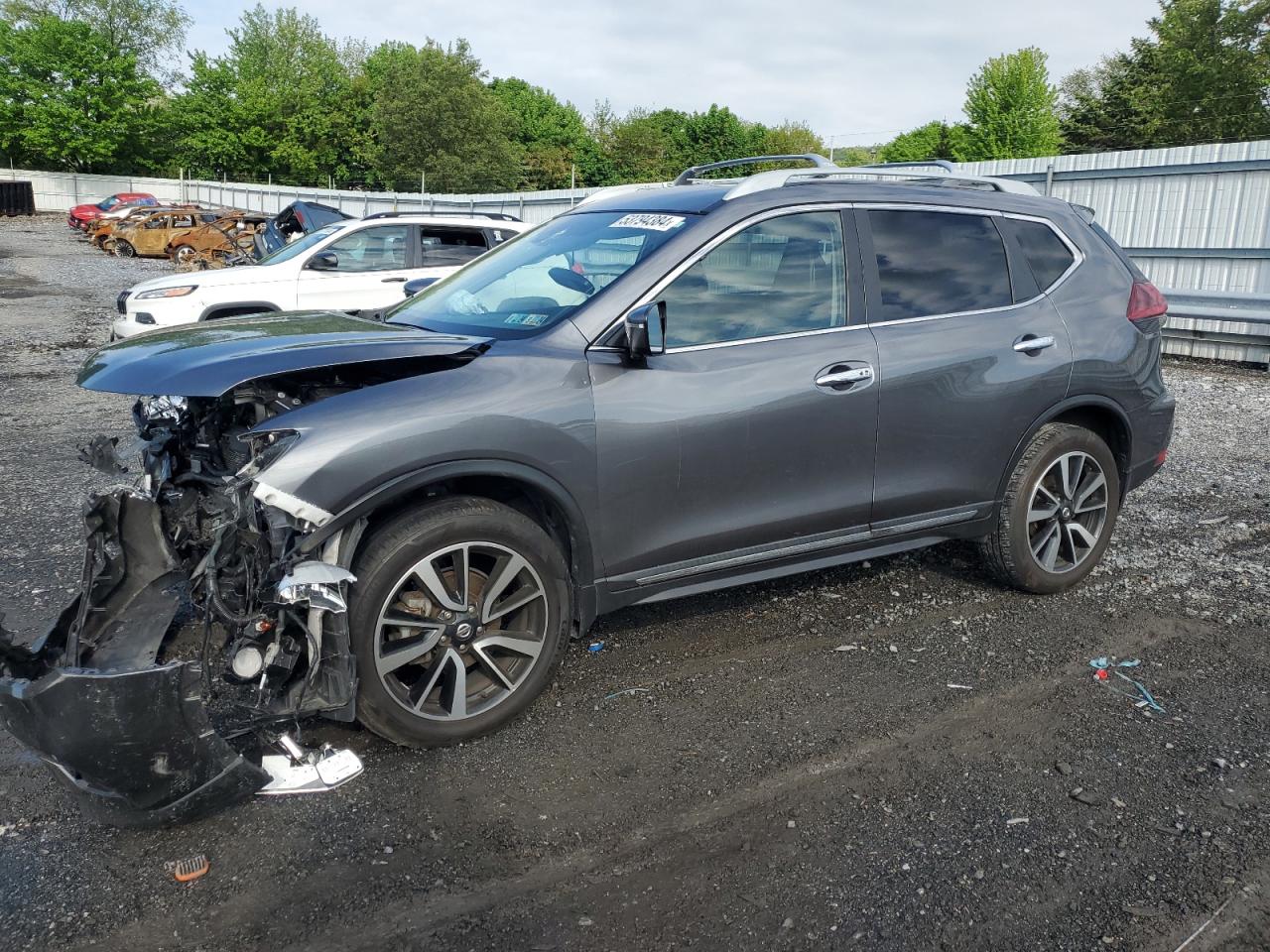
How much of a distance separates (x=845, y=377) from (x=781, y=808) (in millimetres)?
1768

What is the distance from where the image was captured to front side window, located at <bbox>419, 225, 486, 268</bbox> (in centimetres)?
1255

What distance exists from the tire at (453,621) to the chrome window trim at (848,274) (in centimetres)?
83

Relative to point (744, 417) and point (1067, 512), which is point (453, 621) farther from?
point (1067, 512)

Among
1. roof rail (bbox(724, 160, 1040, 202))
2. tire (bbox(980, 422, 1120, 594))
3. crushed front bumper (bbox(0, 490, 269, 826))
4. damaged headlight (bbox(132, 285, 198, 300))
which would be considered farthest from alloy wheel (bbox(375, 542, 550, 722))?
damaged headlight (bbox(132, 285, 198, 300))

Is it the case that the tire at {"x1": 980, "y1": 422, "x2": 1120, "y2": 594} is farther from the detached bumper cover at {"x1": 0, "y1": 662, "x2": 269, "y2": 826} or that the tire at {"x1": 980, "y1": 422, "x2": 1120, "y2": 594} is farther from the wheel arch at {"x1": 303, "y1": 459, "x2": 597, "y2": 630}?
the detached bumper cover at {"x1": 0, "y1": 662, "x2": 269, "y2": 826}

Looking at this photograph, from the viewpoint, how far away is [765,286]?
13.5 feet

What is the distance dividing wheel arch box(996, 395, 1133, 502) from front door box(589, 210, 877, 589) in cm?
94

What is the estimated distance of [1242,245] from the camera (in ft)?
45.6

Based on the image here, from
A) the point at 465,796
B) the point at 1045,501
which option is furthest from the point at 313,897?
the point at 1045,501

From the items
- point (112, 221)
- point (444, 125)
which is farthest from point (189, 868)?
point (444, 125)

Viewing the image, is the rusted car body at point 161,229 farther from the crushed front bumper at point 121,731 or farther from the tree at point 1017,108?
the tree at point 1017,108

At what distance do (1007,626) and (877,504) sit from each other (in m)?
0.98

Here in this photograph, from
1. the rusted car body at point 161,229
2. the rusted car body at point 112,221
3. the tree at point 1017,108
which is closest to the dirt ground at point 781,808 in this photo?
the rusted car body at point 161,229

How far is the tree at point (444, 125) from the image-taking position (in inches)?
2260
